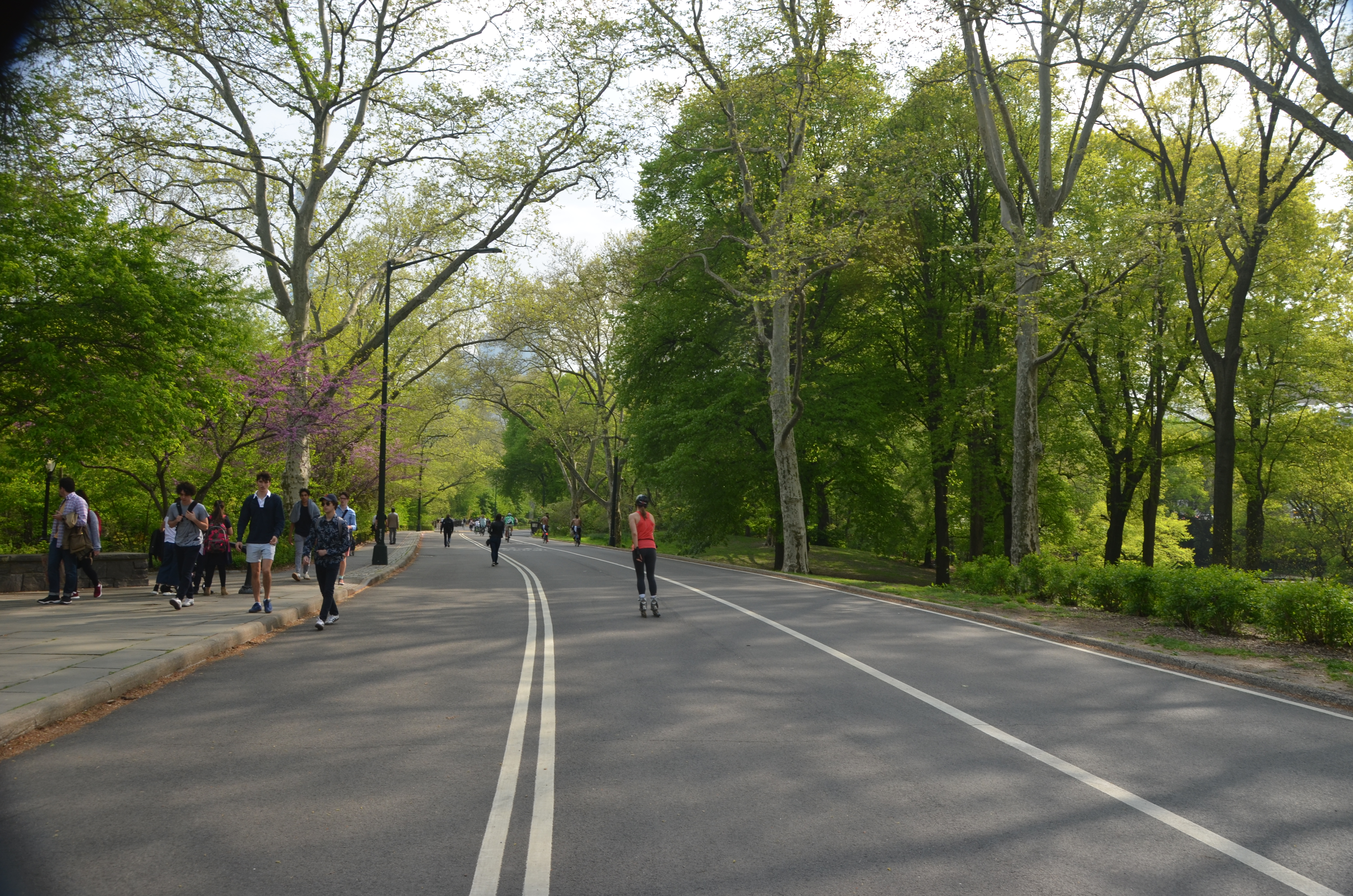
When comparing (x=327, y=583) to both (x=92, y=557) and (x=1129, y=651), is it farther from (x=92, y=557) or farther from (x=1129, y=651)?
(x=1129, y=651)

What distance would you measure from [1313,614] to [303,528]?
16.1 metres

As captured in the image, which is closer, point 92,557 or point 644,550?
point 644,550

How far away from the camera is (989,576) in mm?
17609

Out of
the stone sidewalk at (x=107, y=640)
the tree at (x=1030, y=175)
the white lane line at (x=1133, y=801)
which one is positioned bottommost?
the stone sidewalk at (x=107, y=640)

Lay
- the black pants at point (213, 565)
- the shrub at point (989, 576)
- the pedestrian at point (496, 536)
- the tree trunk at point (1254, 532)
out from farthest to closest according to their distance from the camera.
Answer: the tree trunk at point (1254, 532) → the pedestrian at point (496, 536) → the shrub at point (989, 576) → the black pants at point (213, 565)

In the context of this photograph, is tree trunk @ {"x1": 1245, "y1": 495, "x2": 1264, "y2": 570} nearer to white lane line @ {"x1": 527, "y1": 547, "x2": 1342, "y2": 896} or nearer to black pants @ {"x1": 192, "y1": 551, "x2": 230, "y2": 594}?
white lane line @ {"x1": 527, "y1": 547, "x2": 1342, "y2": 896}

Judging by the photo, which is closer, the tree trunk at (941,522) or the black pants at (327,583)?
the black pants at (327,583)

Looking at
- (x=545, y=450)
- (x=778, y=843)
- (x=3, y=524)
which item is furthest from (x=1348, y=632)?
(x=545, y=450)

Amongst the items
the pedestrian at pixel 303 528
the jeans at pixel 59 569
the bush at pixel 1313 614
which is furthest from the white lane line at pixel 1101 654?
the jeans at pixel 59 569

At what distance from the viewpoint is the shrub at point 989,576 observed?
17.2 meters

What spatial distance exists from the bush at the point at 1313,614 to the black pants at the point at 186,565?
1551cm

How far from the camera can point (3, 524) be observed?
21.8 m

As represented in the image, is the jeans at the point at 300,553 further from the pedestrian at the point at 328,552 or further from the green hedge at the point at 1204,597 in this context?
the green hedge at the point at 1204,597

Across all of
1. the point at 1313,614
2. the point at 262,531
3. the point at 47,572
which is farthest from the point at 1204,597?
the point at 47,572
